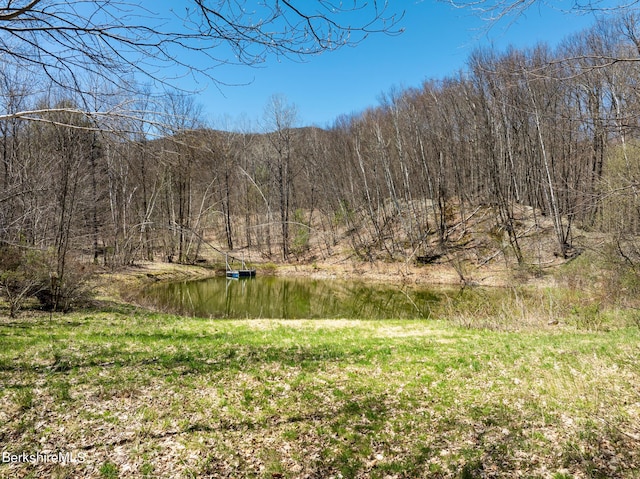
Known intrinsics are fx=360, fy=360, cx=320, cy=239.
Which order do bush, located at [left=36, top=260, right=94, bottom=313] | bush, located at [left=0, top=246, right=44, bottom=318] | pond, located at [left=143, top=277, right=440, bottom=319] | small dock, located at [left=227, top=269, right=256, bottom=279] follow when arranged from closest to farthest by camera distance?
bush, located at [left=0, top=246, right=44, bottom=318]
bush, located at [left=36, top=260, right=94, bottom=313]
pond, located at [left=143, top=277, right=440, bottom=319]
small dock, located at [left=227, top=269, right=256, bottom=279]

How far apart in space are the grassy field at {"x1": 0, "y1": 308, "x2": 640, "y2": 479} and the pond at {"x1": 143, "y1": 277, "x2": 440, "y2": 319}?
8185mm

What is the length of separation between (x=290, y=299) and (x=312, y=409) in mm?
15937

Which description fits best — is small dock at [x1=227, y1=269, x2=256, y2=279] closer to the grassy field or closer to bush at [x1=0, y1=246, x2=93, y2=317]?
bush at [x1=0, y1=246, x2=93, y2=317]

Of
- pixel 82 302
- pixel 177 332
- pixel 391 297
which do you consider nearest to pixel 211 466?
pixel 177 332

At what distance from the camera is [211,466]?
3.44 metres

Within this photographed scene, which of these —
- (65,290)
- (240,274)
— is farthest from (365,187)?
(65,290)

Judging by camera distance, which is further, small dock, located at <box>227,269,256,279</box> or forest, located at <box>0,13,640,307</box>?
small dock, located at <box>227,269,256,279</box>

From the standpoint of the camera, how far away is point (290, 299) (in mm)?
20484

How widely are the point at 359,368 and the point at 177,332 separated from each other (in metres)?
5.13

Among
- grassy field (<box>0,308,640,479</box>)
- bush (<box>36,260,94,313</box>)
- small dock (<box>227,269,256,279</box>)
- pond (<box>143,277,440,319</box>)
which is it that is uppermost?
bush (<box>36,260,94,313</box>)

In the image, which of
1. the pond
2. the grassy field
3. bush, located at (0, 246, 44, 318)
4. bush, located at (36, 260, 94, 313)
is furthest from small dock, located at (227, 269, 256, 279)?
the grassy field

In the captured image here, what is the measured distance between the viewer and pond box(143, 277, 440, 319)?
16.3 meters

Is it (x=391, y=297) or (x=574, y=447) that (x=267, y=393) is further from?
(x=391, y=297)

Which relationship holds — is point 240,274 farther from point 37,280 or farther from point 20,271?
point 20,271
